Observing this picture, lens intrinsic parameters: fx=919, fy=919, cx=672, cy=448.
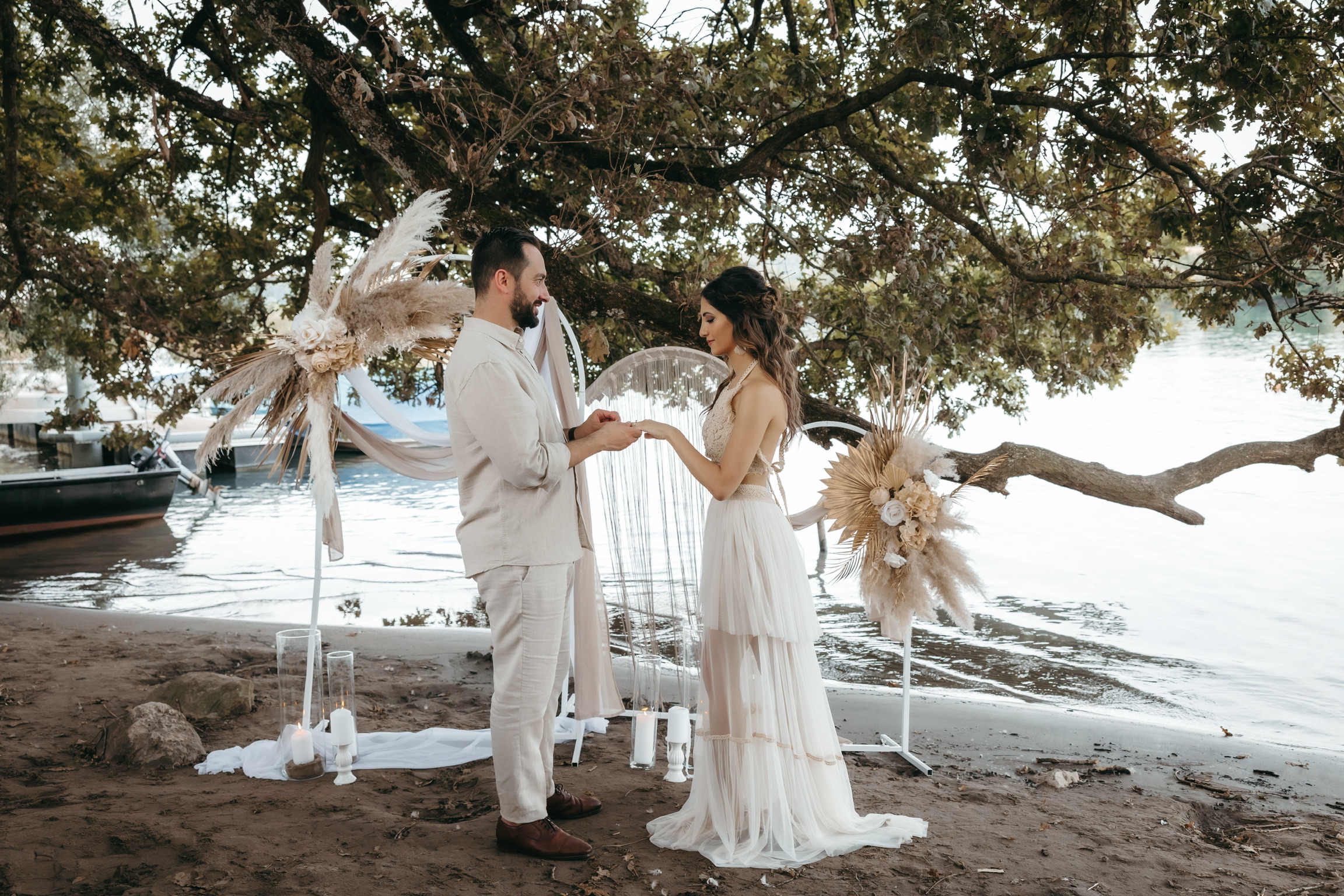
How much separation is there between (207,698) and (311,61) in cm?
358

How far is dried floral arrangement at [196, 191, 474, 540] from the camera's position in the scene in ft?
11.8

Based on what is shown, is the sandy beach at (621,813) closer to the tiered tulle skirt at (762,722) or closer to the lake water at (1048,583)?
the tiered tulle skirt at (762,722)

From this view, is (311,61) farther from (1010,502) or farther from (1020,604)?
(1010,502)

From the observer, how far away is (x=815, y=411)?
5.68 meters

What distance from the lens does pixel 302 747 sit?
12.7 ft

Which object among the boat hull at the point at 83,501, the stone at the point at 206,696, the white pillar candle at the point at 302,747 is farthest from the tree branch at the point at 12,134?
the boat hull at the point at 83,501

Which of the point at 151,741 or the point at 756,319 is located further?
the point at 151,741

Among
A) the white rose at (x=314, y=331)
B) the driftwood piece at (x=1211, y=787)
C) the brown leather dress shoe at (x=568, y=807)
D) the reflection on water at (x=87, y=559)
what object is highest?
the white rose at (x=314, y=331)

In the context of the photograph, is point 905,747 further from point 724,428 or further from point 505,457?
point 505,457

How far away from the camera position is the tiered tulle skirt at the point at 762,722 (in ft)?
10.6

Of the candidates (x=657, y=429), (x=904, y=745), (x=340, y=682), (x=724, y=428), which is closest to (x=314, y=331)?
(x=657, y=429)

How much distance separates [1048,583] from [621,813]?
34.4 feet

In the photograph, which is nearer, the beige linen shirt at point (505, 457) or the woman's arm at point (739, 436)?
the beige linen shirt at point (505, 457)

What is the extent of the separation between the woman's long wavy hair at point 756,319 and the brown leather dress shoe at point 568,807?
63.8 inches
